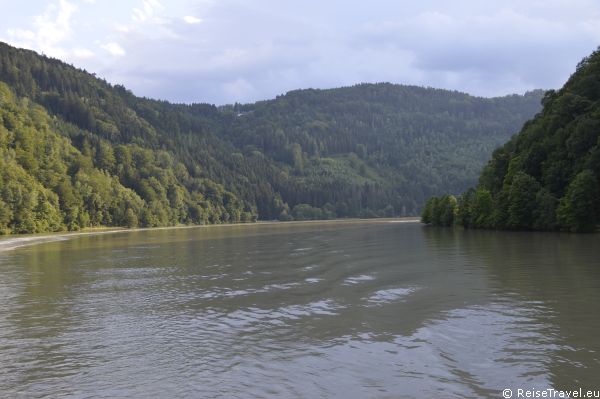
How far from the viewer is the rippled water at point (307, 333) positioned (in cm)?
1505

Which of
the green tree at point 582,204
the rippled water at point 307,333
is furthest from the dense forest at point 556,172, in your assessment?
the rippled water at point 307,333

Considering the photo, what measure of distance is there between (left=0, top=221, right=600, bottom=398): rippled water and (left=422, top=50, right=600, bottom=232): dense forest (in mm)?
45925

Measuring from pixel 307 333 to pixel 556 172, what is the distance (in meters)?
85.2

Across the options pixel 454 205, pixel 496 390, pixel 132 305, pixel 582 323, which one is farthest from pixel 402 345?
pixel 454 205

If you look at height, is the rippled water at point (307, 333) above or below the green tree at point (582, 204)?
below

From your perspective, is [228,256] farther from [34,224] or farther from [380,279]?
[34,224]

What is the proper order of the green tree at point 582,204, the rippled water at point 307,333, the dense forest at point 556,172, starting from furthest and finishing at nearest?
the dense forest at point 556,172 → the green tree at point 582,204 → the rippled water at point 307,333

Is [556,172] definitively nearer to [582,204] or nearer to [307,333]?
[582,204]

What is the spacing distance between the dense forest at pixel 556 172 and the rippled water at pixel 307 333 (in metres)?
45.9

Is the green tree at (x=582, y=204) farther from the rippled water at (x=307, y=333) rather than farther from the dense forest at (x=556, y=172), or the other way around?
the rippled water at (x=307, y=333)

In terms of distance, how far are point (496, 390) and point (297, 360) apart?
234 inches

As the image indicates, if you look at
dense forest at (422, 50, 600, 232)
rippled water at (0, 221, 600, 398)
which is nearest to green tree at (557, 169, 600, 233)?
dense forest at (422, 50, 600, 232)

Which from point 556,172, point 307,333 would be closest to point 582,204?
point 556,172

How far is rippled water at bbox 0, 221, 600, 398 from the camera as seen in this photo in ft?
49.4
